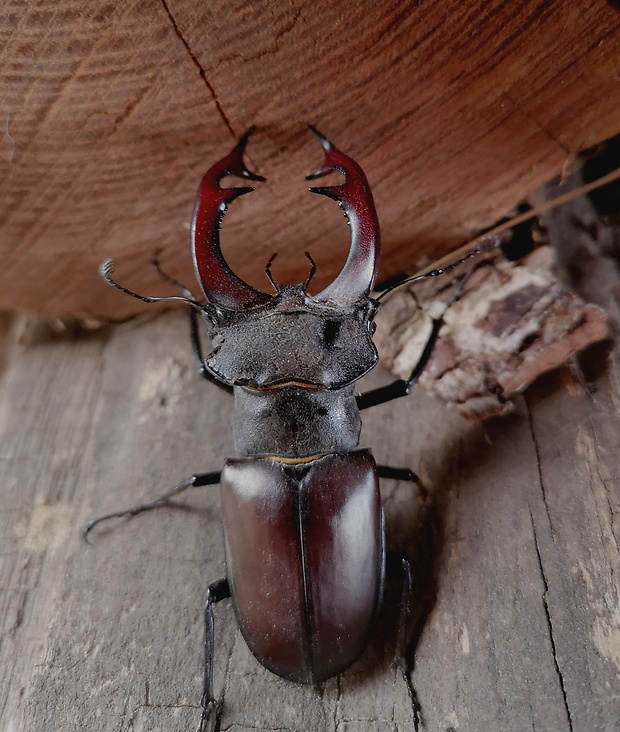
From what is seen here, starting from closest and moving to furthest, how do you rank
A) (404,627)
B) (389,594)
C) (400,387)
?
(404,627)
(389,594)
(400,387)

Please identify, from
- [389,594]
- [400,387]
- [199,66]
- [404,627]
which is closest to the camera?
[199,66]

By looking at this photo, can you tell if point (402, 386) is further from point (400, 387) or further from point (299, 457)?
point (299, 457)

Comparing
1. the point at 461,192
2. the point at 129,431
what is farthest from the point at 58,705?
the point at 461,192

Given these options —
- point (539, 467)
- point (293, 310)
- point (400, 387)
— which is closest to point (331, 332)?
point (293, 310)

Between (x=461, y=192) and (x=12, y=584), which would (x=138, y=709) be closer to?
(x=12, y=584)

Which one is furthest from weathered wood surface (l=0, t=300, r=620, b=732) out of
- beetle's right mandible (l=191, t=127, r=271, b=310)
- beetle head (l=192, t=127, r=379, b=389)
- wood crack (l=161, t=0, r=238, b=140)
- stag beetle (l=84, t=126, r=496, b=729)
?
wood crack (l=161, t=0, r=238, b=140)

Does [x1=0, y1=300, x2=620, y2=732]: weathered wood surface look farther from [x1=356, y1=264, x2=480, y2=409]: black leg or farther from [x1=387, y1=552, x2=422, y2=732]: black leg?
[x1=356, y1=264, x2=480, y2=409]: black leg
